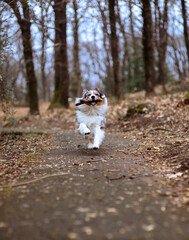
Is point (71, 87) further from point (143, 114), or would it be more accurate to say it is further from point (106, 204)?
point (106, 204)

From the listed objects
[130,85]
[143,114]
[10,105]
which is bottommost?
[143,114]

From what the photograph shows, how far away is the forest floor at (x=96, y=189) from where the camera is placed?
2691 mm

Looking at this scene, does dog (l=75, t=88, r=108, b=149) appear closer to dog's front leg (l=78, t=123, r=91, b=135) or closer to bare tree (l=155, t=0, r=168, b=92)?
dog's front leg (l=78, t=123, r=91, b=135)

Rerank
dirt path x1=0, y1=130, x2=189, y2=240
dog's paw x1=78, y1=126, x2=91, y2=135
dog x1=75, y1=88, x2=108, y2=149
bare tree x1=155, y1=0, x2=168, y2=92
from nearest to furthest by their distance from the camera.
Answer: dirt path x1=0, y1=130, x2=189, y2=240, dog's paw x1=78, y1=126, x2=91, y2=135, dog x1=75, y1=88, x2=108, y2=149, bare tree x1=155, y1=0, x2=168, y2=92

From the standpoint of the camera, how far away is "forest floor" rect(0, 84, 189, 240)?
2.69m

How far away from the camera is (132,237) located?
8.29 feet

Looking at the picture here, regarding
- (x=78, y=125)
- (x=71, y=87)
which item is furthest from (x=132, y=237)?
(x=71, y=87)

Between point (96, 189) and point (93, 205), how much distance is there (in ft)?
2.06

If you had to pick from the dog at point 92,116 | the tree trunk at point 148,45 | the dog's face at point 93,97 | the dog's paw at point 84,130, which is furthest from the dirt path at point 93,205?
the tree trunk at point 148,45

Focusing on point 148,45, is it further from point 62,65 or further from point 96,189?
point 96,189

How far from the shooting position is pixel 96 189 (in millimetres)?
3896

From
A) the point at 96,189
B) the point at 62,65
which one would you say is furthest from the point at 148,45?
the point at 96,189

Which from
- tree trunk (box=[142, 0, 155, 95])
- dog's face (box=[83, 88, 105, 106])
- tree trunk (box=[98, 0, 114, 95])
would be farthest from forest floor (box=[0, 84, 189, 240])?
tree trunk (box=[98, 0, 114, 95])

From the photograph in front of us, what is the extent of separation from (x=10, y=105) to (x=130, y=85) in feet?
75.7
